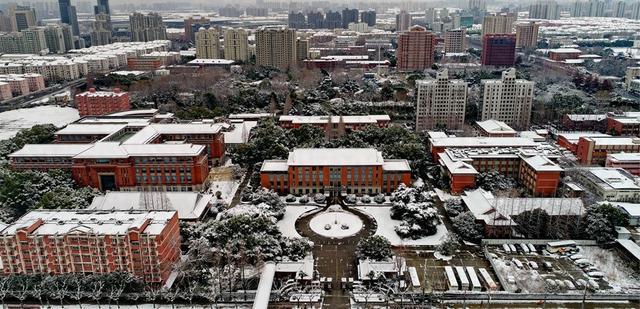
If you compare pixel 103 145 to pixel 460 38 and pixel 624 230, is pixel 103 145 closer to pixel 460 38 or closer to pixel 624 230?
pixel 624 230

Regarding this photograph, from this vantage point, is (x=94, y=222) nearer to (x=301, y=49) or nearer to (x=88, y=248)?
(x=88, y=248)

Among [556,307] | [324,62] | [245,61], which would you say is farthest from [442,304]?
[245,61]

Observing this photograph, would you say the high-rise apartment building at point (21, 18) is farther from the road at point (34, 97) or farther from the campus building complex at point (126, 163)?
the campus building complex at point (126, 163)

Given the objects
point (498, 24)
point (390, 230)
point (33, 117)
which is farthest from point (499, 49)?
point (33, 117)

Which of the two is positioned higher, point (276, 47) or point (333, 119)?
point (276, 47)

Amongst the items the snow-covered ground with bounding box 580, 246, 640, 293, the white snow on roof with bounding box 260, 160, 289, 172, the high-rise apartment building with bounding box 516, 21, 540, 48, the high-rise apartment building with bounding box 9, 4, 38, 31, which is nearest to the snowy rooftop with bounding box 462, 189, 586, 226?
the snow-covered ground with bounding box 580, 246, 640, 293

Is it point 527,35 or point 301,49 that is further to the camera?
point 527,35

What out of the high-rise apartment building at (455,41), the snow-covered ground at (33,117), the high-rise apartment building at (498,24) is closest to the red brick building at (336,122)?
the snow-covered ground at (33,117)
